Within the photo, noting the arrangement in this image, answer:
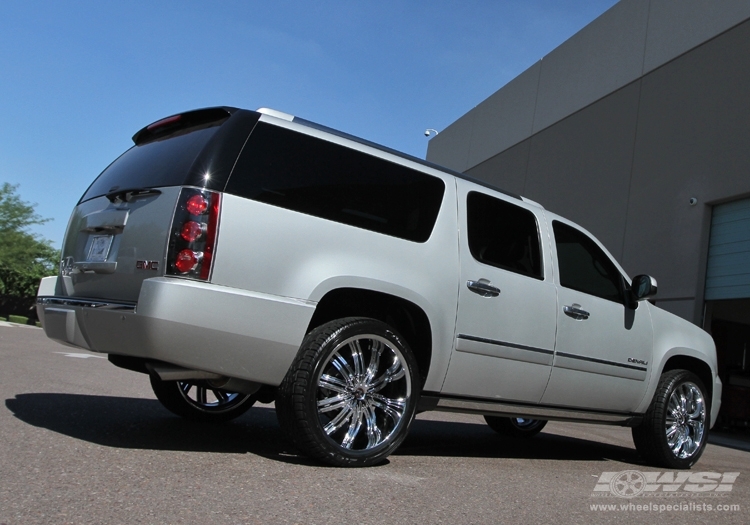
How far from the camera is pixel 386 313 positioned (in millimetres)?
4594

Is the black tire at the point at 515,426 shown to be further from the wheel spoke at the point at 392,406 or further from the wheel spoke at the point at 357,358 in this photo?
the wheel spoke at the point at 357,358

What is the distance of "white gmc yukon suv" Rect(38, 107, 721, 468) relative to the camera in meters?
3.76

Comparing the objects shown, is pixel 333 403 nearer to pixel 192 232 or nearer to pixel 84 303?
pixel 192 232

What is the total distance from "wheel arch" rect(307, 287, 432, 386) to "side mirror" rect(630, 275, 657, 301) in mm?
2333

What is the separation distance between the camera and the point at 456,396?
4.76 metres

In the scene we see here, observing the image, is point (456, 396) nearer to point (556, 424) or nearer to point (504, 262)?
point (504, 262)

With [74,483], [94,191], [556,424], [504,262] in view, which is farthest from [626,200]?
[74,483]

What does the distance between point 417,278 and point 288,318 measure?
93cm

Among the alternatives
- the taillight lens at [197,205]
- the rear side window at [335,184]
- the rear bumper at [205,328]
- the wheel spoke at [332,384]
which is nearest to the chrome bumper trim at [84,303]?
the rear bumper at [205,328]

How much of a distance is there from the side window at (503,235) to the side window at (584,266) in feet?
1.02

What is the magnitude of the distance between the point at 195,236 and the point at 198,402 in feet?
6.86

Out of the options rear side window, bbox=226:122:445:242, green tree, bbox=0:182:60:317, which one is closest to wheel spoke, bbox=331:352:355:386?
rear side window, bbox=226:122:445:242

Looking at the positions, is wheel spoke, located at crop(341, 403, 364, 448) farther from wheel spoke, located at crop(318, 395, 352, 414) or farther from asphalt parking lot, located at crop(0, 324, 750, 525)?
asphalt parking lot, located at crop(0, 324, 750, 525)

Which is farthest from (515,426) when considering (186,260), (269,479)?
(186,260)
